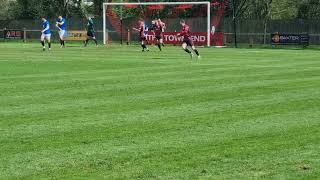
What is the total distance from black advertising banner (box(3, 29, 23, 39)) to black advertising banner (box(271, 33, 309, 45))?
24582 mm

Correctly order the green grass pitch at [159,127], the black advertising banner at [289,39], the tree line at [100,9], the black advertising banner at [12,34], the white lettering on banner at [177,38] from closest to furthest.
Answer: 1. the green grass pitch at [159,127]
2. the black advertising banner at [289,39]
3. the white lettering on banner at [177,38]
4. the black advertising banner at [12,34]
5. the tree line at [100,9]

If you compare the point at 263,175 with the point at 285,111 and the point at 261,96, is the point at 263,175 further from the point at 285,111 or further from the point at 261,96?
Result: the point at 261,96

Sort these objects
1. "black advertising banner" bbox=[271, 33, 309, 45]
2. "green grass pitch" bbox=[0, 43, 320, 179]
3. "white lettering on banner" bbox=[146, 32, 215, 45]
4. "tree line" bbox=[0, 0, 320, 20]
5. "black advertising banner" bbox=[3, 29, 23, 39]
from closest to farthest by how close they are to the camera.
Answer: "green grass pitch" bbox=[0, 43, 320, 179] < "black advertising banner" bbox=[271, 33, 309, 45] < "white lettering on banner" bbox=[146, 32, 215, 45] < "black advertising banner" bbox=[3, 29, 23, 39] < "tree line" bbox=[0, 0, 320, 20]

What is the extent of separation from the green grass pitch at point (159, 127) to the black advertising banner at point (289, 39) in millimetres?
31543

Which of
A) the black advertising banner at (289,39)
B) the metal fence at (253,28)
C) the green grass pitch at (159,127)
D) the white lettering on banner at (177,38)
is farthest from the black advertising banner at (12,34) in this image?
the green grass pitch at (159,127)

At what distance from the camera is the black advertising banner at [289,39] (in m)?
53.1

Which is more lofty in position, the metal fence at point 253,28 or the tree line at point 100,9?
the tree line at point 100,9

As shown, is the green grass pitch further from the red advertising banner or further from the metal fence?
the metal fence

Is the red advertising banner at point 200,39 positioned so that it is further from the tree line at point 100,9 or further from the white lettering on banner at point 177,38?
the tree line at point 100,9

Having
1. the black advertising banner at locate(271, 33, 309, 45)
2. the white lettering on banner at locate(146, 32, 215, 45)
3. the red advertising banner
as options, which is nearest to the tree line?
the black advertising banner at locate(271, 33, 309, 45)

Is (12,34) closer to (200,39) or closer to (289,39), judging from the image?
(200,39)

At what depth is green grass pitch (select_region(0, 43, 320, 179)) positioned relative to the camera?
29.0 feet

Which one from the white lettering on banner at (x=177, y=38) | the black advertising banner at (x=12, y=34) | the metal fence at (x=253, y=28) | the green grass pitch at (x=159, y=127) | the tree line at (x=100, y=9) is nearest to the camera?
the green grass pitch at (x=159, y=127)

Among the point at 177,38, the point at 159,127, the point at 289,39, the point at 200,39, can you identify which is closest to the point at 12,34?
the point at 177,38
